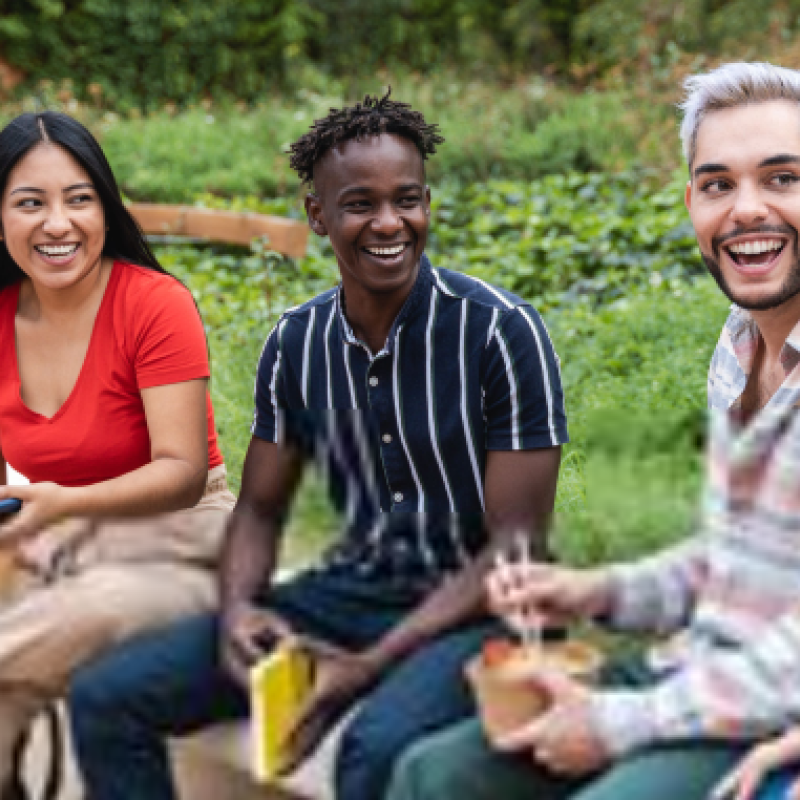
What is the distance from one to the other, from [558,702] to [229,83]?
52.2 feet

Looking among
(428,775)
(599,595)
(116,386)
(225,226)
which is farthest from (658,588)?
(225,226)

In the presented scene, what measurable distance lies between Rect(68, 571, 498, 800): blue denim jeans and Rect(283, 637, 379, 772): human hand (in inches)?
0.9

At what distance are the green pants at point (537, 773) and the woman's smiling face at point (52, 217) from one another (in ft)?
4.92

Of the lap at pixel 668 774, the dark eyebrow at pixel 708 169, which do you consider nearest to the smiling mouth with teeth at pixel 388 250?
the dark eyebrow at pixel 708 169

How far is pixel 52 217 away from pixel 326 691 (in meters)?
1.36

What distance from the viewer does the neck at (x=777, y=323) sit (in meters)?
2.12

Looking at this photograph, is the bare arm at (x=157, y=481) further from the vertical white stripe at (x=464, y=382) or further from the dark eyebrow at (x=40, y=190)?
the vertical white stripe at (x=464, y=382)

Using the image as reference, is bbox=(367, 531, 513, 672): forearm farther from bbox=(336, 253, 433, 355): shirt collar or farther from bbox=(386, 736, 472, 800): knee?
bbox=(336, 253, 433, 355): shirt collar

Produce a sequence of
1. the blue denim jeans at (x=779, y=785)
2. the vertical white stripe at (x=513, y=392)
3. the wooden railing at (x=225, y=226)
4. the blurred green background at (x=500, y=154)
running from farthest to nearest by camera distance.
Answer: the wooden railing at (x=225, y=226), the blurred green background at (x=500, y=154), the vertical white stripe at (x=513, y=392), the blue denim jeans at (x=779, y=785)

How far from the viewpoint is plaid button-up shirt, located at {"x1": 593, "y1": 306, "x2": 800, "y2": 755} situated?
1591mm

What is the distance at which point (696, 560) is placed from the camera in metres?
1.72

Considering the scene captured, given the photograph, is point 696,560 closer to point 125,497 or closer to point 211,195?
A: point 125,497

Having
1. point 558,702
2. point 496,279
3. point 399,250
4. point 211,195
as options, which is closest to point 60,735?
point 558,702

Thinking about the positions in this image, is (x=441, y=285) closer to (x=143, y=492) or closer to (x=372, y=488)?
(x=372, y=488)
